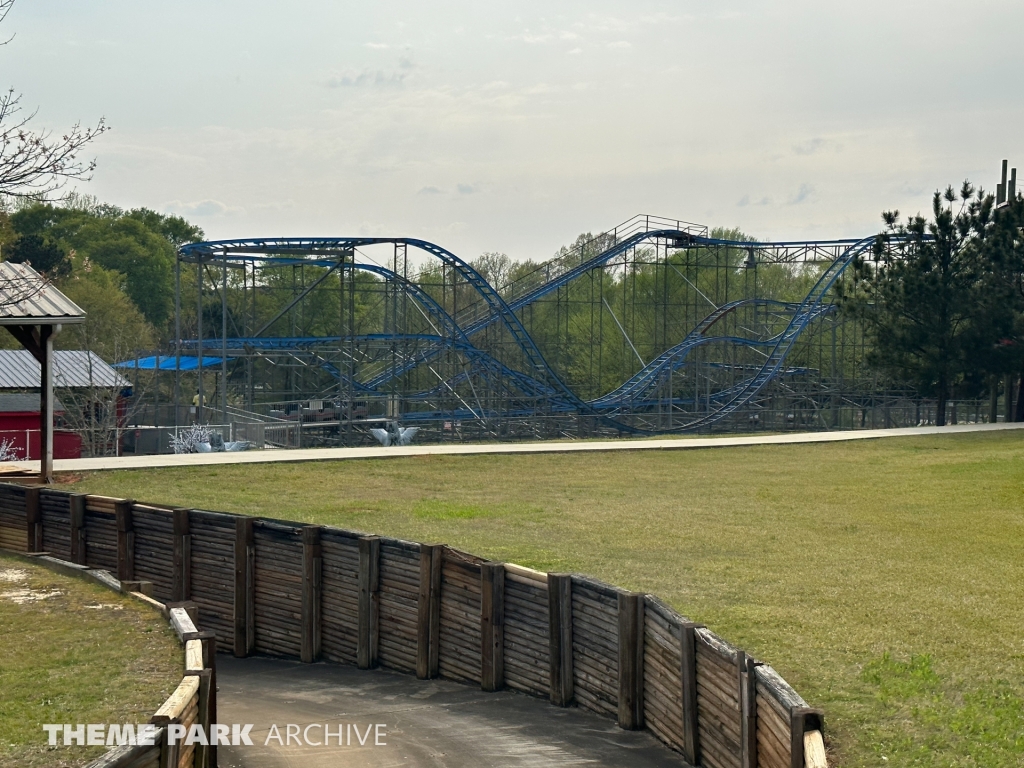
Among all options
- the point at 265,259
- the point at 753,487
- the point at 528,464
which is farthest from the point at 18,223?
the point at 753,487

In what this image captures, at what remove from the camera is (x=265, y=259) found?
40656 mm

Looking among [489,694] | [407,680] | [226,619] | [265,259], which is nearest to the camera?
[489,694]

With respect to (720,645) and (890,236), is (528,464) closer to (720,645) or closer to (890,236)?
(720,645)

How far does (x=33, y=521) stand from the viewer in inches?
663

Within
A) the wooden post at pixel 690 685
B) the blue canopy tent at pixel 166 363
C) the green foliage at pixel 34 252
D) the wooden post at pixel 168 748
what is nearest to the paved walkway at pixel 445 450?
the wooden post at pixel 690 685

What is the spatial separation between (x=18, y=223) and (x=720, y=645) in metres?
71.0

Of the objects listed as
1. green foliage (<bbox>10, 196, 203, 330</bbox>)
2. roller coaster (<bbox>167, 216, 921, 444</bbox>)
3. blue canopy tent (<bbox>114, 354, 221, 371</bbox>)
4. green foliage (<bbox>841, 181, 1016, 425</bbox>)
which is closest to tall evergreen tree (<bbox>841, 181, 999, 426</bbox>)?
green foliage (<bbox>841, 181, 1016, 425</bbox>)

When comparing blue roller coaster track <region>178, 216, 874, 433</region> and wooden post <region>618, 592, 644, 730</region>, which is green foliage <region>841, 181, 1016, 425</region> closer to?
blue roller coaster track <region>178, 216, 874, 433</region>

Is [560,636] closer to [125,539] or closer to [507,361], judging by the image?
[125,539]

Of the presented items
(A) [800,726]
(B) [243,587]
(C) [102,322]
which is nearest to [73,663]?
(B) [243,587]

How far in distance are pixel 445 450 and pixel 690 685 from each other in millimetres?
18725

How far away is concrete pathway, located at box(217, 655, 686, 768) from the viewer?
978cm

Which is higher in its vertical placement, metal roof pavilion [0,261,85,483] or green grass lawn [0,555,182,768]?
metal roof pavilion [0,261,85,483]

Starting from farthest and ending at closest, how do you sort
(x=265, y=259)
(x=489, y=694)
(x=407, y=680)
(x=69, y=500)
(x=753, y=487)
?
(x=265, y=259) → (x=753, y=487) → (x=69, y=500) → (x=407, y=680) → (x=489, y=694)
